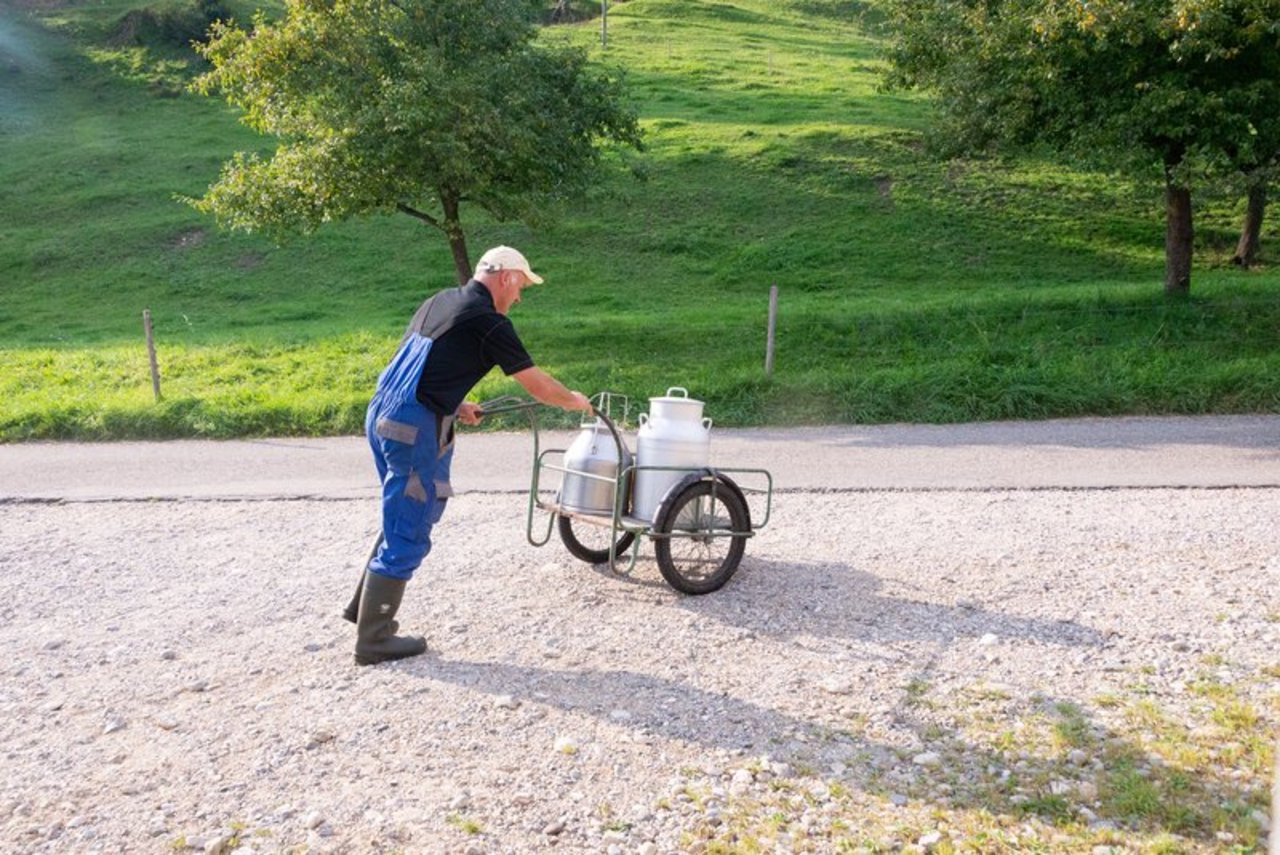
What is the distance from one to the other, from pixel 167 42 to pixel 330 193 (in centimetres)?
3845

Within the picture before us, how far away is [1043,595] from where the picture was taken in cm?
683

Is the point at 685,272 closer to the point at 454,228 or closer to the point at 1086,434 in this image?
the point at 454,228

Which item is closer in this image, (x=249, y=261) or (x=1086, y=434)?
(x=1086, y=434)

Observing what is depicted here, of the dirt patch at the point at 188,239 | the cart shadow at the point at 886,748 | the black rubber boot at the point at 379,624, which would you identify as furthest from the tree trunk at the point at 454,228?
the dirt patch at the point at 188,239

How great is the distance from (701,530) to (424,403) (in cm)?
201

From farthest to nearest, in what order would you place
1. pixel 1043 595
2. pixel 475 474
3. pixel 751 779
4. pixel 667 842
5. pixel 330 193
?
1. pixel 330 193
2. pixel 475 474
3. pixel 1043 595
4. pixel 751 779
5. pixel 667 842

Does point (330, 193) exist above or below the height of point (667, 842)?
above

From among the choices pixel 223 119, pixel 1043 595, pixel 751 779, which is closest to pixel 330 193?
pixel 1043 595

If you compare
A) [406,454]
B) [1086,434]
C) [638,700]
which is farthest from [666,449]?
[1086,434]

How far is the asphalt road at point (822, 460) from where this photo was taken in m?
10.1

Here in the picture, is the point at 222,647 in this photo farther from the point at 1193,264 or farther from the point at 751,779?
the point at 1193,264

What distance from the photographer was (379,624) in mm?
5934

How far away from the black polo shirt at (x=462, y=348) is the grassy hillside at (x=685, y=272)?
25.1 ft

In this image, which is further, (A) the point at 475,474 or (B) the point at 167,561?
(A) the point at 475,474
